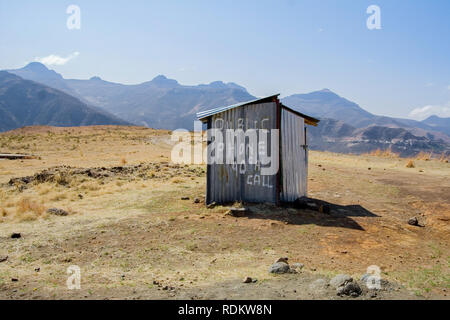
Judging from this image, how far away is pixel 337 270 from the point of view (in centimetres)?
549

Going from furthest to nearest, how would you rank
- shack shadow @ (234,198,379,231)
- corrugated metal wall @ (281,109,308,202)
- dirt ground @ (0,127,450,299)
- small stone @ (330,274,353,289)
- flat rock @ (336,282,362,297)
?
corrugated metal wall @ (281,109,308,202), shack shadow @ (234,198,379,231), dirt ground @ (0,127,450,299), small stone @ (330,274,353,289), flat rock @ (336,282,362,297)

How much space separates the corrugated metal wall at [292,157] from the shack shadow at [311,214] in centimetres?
61

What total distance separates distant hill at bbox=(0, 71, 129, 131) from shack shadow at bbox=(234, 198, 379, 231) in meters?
175

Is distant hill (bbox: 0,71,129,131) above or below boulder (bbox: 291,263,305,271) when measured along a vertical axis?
above

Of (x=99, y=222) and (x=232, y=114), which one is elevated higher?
(x=232, y=114)

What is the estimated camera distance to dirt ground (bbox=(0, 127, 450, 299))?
15.7 feet

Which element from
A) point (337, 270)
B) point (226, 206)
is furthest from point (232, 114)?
point (337, 270)

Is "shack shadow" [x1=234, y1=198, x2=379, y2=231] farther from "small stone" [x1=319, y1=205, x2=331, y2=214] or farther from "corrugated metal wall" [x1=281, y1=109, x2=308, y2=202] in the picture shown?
"corrugated metal wall" [x1=281, y1=109, x2=308, y2=202]

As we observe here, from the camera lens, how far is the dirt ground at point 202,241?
15.7ft

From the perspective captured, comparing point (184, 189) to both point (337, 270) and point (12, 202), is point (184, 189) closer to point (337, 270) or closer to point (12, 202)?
point (12, 202)

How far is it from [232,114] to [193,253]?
5.09m

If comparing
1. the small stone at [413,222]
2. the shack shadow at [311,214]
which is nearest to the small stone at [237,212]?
the shack shadow at [311,214]

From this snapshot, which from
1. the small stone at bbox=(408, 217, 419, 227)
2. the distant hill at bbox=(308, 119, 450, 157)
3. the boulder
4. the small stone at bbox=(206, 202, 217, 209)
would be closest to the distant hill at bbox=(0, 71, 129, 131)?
the distant hill at bbox=(308, 119, 450, 157)

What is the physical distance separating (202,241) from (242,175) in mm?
3418
